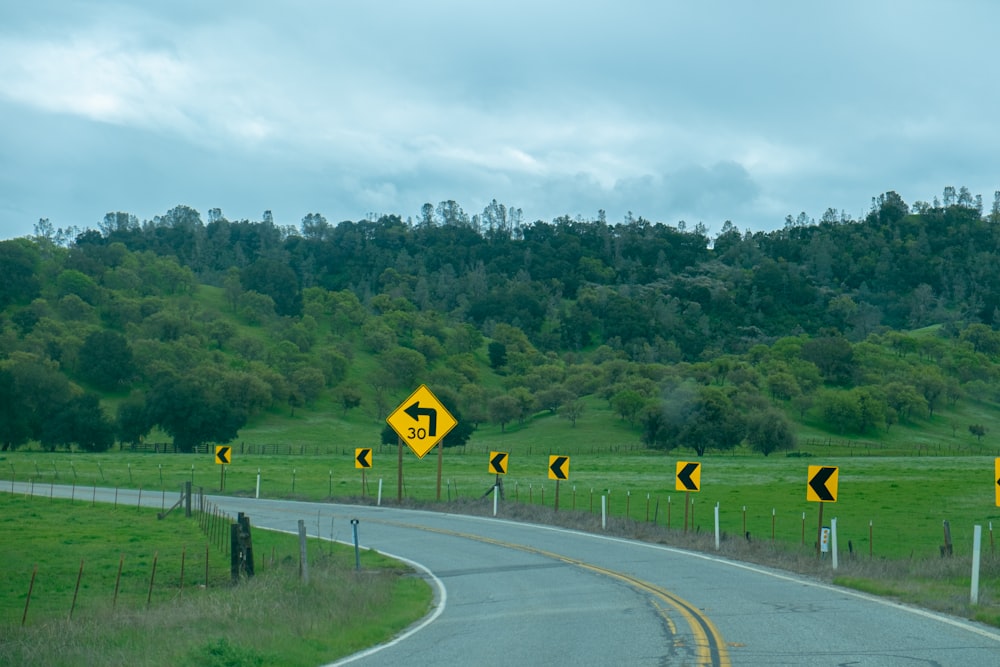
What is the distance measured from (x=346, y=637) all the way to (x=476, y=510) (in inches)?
1014

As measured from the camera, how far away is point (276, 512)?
40.6 m

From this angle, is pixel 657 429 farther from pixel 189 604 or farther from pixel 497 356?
pixel 189 604

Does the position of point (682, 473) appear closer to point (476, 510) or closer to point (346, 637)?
point (476, 510)

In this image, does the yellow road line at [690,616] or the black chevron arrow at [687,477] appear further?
the black chevron arrow at [687,477]

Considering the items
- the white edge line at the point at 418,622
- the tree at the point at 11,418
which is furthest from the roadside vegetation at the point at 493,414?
the white edge line at the point at 418,622

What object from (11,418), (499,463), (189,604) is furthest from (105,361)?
(189,604)

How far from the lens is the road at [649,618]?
11609mm

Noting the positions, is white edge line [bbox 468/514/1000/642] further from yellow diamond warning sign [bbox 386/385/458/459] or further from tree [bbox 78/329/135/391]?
tree [bbox 78/329/135/391]

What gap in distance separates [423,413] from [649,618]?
24.6 metres

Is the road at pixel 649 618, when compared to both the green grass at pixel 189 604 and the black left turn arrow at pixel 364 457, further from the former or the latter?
the black left turn arrow at pixel 364 457

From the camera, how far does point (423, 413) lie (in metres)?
38.4

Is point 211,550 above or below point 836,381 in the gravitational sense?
below

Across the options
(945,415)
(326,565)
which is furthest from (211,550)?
(945,415)

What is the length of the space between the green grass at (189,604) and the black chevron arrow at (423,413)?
7969 mm
